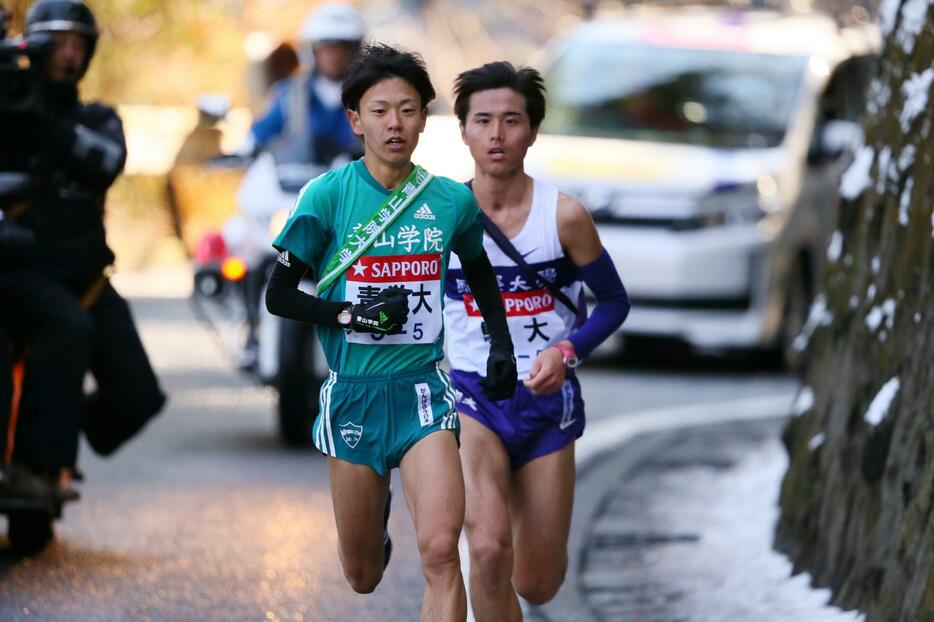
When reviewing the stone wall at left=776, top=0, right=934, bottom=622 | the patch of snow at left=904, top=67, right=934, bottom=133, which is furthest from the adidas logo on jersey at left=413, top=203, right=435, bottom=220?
the patch of snow at left=904, top=67, right=934, bottom=133

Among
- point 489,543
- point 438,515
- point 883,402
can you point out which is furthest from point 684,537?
point 438,515

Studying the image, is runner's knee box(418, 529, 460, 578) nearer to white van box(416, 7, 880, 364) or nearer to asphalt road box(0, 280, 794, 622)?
asphalt road box(0, 280, 794, 622)

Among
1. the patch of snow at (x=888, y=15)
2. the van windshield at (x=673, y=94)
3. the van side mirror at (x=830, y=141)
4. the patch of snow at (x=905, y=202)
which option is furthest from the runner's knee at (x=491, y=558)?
the van side mirror at (x=830, y=141)

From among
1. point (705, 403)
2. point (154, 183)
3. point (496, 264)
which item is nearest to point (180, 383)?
point (705, 403)

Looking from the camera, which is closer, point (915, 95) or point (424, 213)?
point (424, 213)

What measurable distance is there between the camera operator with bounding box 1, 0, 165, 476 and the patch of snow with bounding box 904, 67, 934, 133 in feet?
9.97

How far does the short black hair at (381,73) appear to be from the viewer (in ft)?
19.9

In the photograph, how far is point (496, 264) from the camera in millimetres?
6730

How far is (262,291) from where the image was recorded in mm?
12156

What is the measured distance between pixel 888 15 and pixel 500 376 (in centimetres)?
329

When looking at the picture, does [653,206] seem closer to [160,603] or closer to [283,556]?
[283,556]

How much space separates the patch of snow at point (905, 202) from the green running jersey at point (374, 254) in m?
2.11

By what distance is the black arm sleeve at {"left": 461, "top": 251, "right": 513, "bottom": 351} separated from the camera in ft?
20.6

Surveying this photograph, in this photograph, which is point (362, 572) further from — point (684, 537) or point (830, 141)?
point (830, 141)
